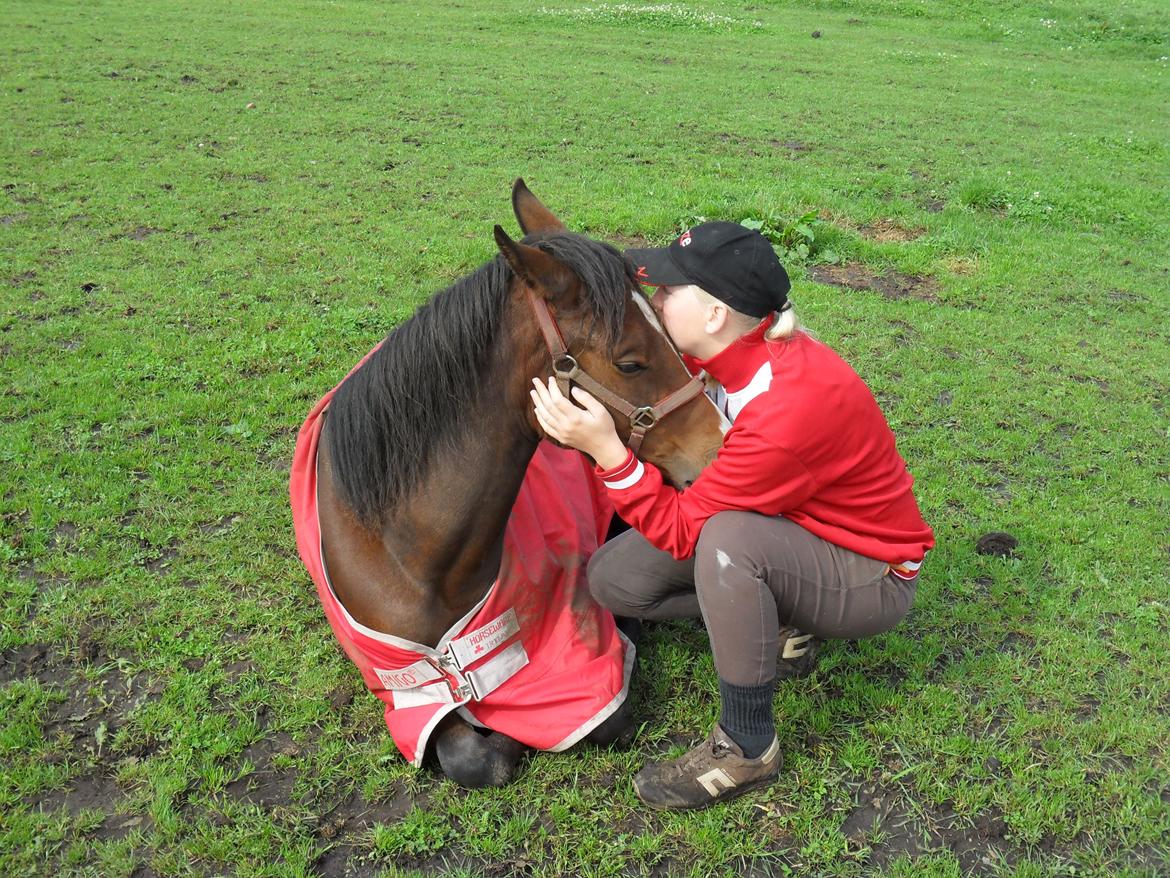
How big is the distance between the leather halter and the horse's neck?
0.29ft

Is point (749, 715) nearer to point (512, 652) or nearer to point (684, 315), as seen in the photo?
point (512, 652)

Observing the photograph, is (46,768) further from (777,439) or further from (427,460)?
(777,439)

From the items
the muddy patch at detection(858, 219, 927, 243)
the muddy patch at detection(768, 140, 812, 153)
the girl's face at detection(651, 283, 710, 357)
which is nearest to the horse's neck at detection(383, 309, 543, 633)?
the girl's face at detection(651, 283, 710, 357)

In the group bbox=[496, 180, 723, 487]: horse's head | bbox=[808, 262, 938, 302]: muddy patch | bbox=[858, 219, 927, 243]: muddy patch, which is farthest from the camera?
bbox=[858, 219, 927, 243]: muddy patch

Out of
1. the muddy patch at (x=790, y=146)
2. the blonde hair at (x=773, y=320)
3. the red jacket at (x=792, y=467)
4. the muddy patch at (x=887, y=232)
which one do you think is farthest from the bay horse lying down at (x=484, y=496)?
the muddy patch at (x=790, y=146)

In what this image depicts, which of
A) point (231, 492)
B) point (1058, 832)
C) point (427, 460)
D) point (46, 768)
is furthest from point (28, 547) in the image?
point (1058, 832)

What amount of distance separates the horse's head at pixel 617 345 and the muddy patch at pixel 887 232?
239 inches

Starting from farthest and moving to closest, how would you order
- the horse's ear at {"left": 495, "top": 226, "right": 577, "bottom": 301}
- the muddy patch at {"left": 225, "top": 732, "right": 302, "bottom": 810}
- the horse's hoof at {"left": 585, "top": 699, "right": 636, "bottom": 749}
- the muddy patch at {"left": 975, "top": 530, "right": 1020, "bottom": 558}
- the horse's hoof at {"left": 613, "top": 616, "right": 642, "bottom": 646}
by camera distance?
the muddy patch at {"left": 975, "top": 530, "right": 1020, "bottom": 558}, the horse's hoof at {"left": 613, "top": 616, "right": 642, "bottom": 646}, the horse's hoof at {"left": 585, "top": 699, "right": 636, "bottom": 749}, the muddy patch at {"left": 225, "top": 732, "right": 302, "bottom": 810}, the horse's ear at {"left": 495, "top": 226, "right": 577, "bottom": 301}

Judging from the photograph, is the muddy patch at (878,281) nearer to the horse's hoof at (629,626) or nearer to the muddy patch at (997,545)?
the muddy patch at (997,545)

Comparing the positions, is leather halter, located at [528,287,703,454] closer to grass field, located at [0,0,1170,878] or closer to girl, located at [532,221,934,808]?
girl, located at [532,221,934,808]

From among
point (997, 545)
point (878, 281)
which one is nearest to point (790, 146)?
point (878, 281)

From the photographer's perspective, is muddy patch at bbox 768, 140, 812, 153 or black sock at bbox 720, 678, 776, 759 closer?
black sock at bbox 720, 678, 776, 759

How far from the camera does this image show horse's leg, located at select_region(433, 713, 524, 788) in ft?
9.77

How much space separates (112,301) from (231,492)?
2699 mm
